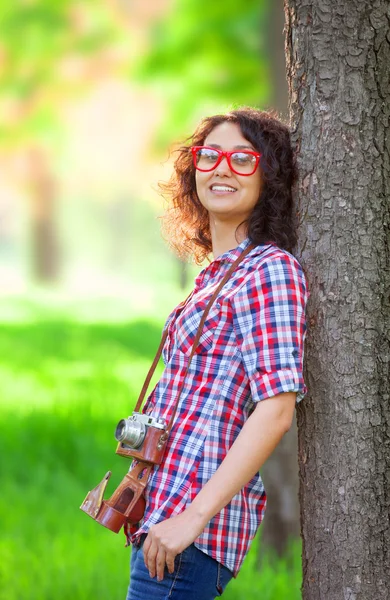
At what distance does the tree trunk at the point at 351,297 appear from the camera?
2311 millimetres

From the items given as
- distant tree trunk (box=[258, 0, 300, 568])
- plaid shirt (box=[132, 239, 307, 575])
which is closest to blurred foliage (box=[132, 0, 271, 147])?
distant tree trunk (box=[258, 0, 300, 568])

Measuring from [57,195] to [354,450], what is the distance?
26221 millimetres

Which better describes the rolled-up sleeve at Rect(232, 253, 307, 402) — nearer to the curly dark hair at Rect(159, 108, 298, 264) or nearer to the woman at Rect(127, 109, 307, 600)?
the woman at Rect(127, 109, 307, 600)

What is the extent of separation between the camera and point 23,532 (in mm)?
4520

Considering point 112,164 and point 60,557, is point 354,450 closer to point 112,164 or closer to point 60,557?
point 60,557

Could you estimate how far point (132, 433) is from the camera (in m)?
2.23

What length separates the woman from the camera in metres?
2.07

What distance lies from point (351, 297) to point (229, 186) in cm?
44

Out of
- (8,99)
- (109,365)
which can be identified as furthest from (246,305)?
(8,99)

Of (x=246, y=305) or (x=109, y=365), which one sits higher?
(x=246, y=305)

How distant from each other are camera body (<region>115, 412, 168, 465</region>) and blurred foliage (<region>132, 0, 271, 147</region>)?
7.80m

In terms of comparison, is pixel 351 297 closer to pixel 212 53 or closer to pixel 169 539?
pixel 169 539

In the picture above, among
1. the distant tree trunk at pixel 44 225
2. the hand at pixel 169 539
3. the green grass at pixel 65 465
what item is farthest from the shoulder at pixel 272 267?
the distant tree trunk at pixel 44 225

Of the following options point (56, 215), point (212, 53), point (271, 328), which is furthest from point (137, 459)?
point (56, 215)
